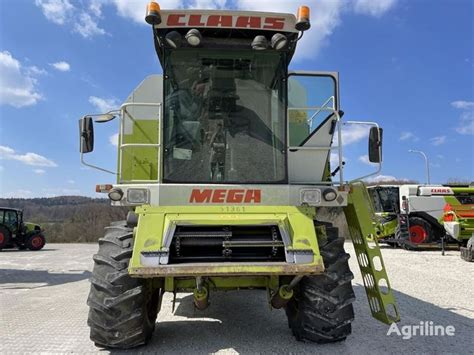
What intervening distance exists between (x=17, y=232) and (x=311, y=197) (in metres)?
23.9

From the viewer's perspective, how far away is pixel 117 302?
4.00 meters

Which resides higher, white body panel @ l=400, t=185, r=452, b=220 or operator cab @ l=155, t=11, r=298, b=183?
operator cab @ l=155, t=11, r=298, b=183

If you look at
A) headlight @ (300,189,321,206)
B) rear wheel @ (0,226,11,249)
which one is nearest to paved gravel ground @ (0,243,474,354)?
headlight @ (300,189,321,206)

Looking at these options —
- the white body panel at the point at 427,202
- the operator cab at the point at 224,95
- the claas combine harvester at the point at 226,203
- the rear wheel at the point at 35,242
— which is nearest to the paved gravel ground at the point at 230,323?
the claas combine harvester at the point at 226,203

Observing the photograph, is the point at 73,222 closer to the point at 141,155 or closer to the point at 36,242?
the point at 36,242

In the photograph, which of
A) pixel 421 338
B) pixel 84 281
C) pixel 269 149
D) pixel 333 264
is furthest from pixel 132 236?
pixel 84 281

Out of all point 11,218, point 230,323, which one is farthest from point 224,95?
point 11,218

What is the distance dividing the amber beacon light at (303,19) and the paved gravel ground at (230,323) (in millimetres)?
3381

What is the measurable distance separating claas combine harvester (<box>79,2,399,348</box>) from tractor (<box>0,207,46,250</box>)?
2175 cm

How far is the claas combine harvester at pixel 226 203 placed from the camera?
405 cm

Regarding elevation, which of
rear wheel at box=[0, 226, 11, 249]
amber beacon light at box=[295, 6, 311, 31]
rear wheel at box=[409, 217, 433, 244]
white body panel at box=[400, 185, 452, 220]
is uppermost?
amber beacon light at box=[295, 6, 311, 31]

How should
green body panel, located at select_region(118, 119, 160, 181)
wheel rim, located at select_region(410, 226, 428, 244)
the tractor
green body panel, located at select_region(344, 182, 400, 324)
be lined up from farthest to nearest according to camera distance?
1. the tractor
2. wheel rim, located at select_region(410, 226, 428, 244)
3. green body panel, located at select_region(118, 119, 160, 181)
4. green body panel, located at select_region(344, 182, 400, 324)

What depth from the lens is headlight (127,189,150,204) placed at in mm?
4289

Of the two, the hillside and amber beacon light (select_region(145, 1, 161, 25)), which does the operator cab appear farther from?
the hillside
